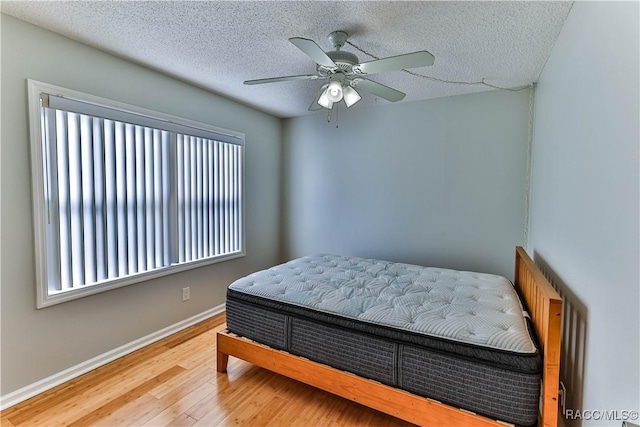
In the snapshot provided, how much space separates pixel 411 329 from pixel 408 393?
0.32 meters

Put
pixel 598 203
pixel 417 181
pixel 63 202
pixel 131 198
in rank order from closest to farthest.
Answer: pixel 598 203, pixel 63 202, pixel 131 198, pixel 417 181

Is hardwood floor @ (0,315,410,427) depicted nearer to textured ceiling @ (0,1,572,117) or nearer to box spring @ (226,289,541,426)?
box spring @ (226,289,541,426)

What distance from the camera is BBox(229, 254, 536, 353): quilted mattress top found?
4.94ft

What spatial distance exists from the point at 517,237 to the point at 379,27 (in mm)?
2316

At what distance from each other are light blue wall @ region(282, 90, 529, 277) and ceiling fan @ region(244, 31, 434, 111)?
1250mm

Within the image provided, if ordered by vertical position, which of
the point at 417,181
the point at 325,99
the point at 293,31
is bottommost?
the point at 417,181

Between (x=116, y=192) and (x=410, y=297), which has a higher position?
(x=116, y=192)

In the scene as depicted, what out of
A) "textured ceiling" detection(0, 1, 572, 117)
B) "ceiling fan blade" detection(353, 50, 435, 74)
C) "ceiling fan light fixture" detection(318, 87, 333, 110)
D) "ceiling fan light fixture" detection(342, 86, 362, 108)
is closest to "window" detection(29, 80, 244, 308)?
"textured ceiling" detection(0, 1, 572, 117)

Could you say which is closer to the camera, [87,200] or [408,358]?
[408,358]

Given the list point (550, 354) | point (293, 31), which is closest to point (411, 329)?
point (550, 354)

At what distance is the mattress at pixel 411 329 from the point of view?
136cm

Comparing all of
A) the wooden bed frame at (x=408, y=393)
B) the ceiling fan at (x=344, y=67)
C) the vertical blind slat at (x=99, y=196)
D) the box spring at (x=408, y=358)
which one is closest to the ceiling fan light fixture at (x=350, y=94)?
the ceiling fan at (x=344, y=67)

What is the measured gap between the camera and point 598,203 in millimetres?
1208

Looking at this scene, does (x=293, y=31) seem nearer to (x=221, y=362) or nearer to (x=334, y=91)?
(x=334, y=91)
